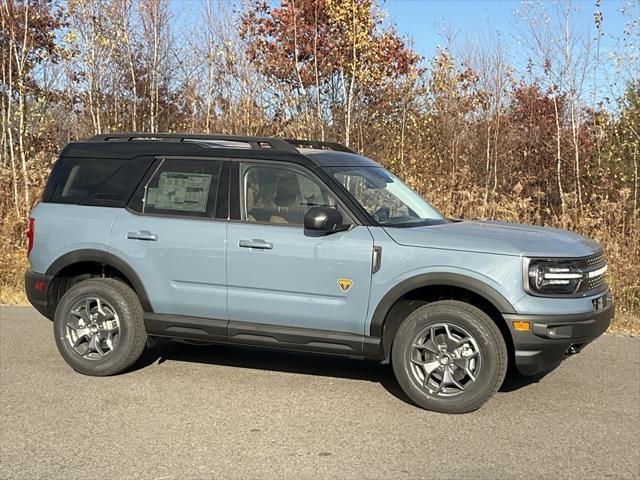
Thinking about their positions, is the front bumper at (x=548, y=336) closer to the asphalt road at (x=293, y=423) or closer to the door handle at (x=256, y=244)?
the asphalt road at (x=293, y=423)

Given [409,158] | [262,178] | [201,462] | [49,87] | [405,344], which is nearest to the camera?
[201,462]

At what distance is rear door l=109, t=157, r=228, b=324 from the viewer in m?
5.63

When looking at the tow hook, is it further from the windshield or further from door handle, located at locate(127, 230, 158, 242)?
door handle, located at locate(127, 230, 158, 242)

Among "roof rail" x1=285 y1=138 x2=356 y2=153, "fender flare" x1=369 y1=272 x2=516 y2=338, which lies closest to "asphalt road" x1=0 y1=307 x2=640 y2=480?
"fender flare" x1=369 y1=272 x2=516 y2=338

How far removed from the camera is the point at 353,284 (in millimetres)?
5250

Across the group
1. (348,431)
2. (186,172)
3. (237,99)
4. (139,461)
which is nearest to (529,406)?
(348,431)

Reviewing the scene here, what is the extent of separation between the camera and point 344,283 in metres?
5.27

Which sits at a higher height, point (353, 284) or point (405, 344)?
point (353, 284)

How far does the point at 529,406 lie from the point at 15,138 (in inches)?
478

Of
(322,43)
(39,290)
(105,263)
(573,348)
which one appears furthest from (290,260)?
(322,43)

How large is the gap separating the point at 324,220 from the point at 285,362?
184cm

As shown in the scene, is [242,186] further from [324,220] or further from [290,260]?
[324,220]

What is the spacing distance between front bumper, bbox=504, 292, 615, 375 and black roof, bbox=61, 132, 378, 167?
1945mm

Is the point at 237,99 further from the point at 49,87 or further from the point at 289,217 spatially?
the point at 289,217
